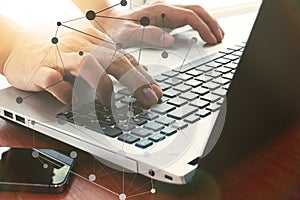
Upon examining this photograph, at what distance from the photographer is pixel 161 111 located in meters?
0.54

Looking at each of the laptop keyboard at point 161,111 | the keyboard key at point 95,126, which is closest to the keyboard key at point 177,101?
the laptop keyboard at point 161,111

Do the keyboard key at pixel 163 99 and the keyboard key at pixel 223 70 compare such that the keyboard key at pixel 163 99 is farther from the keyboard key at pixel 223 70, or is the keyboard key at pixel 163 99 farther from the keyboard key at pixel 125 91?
the keyboard key at pixel 223 70

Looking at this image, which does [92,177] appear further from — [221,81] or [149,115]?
[221,81]

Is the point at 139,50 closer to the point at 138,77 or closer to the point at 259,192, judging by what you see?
the point at 138,77

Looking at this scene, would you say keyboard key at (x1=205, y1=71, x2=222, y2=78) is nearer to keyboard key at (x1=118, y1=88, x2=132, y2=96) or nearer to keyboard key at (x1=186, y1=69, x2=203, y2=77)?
keyboard key at (x1=186, y1=69, x2=203, y2=77)

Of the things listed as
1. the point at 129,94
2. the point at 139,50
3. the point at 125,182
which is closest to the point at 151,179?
the point at 125,182

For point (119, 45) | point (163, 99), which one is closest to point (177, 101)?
point (163, 99)

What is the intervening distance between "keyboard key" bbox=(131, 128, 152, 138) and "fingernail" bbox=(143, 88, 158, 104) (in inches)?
2.4

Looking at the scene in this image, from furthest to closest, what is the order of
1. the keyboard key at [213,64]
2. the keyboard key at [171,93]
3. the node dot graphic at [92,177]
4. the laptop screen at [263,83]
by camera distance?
1. the keyboard key at [213,64]
2. the keyboard key at [171,93]
3. the node dot graphic at [92,177]
4. the laptop screen at [263,83]

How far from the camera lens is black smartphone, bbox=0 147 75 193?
0.47 meters

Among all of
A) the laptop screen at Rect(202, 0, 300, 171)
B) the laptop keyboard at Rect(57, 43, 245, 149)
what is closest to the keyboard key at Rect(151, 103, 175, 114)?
the laptop keyboard at Rect(57, 43, 245, 149)

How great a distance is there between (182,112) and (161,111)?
0.03 m

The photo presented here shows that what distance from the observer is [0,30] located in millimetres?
640

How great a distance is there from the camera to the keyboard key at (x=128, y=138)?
479 millimetres
